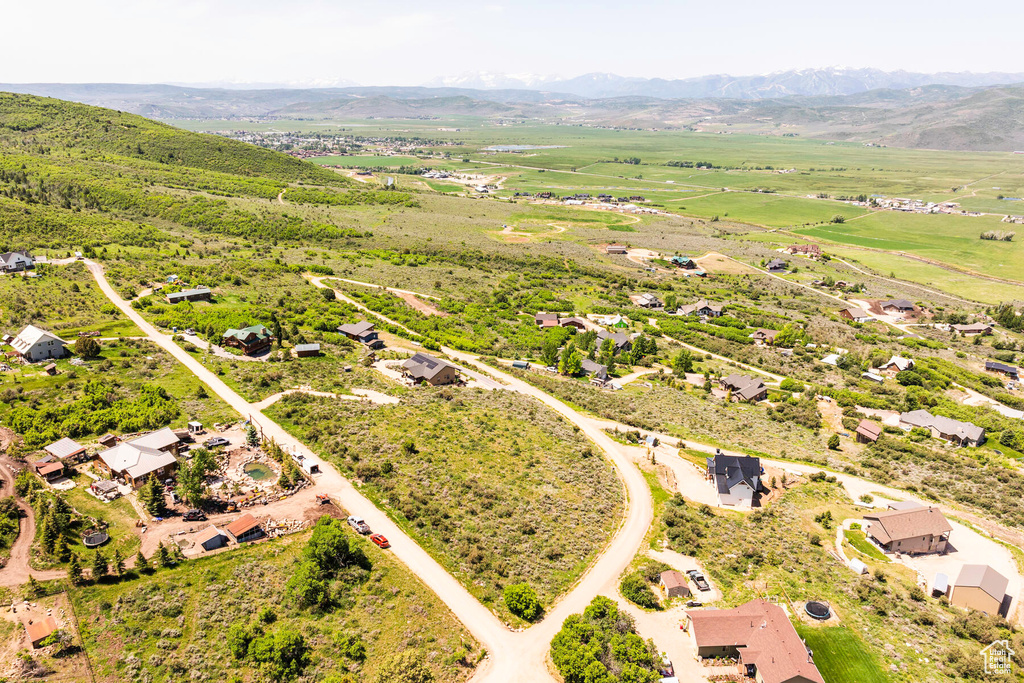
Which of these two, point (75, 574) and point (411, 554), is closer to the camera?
point (75, 574)

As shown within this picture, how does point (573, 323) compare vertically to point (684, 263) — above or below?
below

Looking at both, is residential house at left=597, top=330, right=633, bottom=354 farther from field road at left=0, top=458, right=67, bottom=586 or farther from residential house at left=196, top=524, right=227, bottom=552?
field road at left=0, top=458, right=67, bottom=586

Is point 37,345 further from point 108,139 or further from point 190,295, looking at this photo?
point 108,139

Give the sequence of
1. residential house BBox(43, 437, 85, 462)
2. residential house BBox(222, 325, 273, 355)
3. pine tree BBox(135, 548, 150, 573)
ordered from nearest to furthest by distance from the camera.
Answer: pine tree BBox(135, 548, 150, 573)
residential house BBox(43, 437, 85, 462)
residential house BBox(222, 325, 273, 355)

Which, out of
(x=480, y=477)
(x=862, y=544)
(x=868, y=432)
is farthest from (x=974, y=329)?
(x=480, y=477)

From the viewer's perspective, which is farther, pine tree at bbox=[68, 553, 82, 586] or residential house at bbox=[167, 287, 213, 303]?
residential house at bbox=[167, 287, 213, 303]

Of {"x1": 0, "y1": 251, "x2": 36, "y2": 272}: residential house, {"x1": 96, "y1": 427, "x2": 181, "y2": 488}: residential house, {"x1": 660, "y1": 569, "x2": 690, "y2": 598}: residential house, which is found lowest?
{"x1": 660, "y1": 569, "x2": 690, "y2": 598}: residential house

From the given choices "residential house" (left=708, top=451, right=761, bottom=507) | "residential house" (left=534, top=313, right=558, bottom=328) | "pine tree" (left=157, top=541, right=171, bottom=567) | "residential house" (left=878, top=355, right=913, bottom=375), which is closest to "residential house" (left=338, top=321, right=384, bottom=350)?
"residential house" (left=534, top=313, right=558, bottom=328)

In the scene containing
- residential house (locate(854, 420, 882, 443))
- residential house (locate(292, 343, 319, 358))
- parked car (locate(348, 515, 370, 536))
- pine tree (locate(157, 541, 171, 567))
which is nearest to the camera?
pine tree (locate(157, 541, 171, 567))
